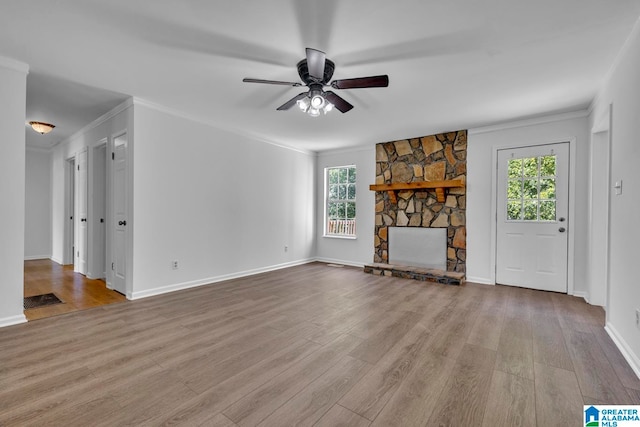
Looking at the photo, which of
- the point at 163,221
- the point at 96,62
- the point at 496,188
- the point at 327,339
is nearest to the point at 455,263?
the point at 496,188

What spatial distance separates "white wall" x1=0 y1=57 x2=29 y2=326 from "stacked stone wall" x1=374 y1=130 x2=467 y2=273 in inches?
200

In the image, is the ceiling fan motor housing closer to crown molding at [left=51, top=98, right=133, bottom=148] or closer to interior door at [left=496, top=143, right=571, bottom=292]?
crown molding at [left=51, top=98, right=133, bottom=148]

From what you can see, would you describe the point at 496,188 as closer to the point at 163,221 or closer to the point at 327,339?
the point at 327,339

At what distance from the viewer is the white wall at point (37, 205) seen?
646 cm

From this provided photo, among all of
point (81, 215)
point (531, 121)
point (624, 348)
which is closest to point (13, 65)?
point (81, 215)

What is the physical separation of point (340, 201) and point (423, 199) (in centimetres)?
186

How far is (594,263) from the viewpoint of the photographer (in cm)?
359

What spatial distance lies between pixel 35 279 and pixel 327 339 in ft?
16.3

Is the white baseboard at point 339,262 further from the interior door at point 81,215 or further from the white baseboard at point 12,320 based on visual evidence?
the white baseboard at point 12,320

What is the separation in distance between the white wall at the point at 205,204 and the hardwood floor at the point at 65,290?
0.52 meters

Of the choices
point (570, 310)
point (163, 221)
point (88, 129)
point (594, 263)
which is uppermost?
point (88, 129)

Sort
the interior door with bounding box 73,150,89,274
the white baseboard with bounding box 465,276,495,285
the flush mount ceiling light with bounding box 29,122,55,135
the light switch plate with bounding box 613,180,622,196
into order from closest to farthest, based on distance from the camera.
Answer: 1. the light switch plate with bounding box 613,180,622,196
2. the flush mount ceiling light with bounding box 29,122,55,135
3. the white baseboard with bounding box 465,276,495,285
4. the interior door with bounding box 73,150,89,274

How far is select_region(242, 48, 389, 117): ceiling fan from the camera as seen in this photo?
2.34m

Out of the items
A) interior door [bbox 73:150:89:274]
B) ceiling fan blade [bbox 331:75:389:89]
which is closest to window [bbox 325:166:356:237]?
ceiling fan blade [bbox 331:75:389:89]
